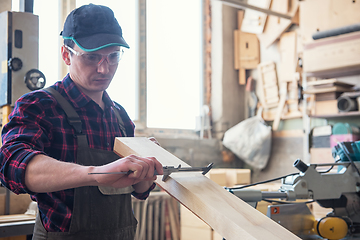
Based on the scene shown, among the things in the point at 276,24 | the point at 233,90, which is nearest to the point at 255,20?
the point at 276,24

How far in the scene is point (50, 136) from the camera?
1139 mm

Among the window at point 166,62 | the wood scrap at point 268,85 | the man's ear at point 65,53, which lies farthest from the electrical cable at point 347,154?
the wood scrap at point 268,85

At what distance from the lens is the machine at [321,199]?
1.65 metres

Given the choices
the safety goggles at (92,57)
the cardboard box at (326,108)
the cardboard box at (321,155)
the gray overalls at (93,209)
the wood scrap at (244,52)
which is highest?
the wood scrap at (244,52)

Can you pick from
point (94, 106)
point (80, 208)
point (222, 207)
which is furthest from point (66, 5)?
point (222, 207)

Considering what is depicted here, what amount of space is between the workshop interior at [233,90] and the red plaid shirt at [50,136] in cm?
91

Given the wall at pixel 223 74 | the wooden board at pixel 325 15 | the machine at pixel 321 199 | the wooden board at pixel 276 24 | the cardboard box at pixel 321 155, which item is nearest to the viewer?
the machine at pixel 321 199

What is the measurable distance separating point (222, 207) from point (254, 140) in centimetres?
382

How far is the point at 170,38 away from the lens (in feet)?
15.8

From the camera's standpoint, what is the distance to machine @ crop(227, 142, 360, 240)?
165cm

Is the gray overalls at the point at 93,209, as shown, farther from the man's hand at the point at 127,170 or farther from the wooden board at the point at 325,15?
the wooden board at the point at 325,15

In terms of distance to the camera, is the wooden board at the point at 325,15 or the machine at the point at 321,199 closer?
the machine at the point at 321,199

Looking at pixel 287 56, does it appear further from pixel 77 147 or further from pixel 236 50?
pixel 77 147

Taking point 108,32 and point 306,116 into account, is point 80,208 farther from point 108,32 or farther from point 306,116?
point 306,116
